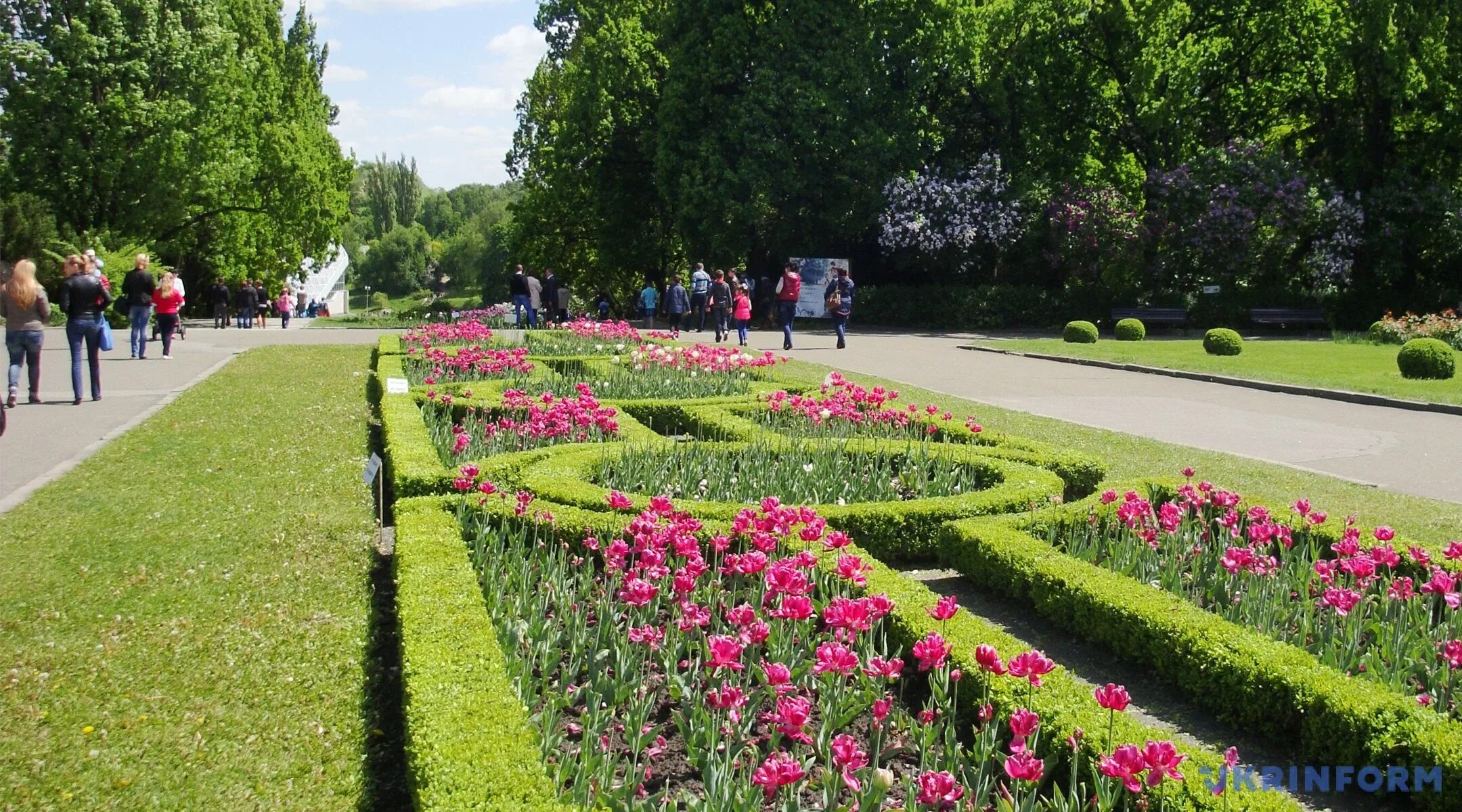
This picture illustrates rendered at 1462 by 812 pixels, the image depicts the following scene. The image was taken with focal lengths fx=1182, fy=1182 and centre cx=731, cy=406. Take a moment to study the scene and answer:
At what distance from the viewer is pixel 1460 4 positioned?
101 feet

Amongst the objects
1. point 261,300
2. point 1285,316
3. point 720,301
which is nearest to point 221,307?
point 261,300

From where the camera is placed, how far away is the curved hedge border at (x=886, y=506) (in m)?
6.44

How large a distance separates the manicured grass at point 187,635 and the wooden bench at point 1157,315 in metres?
25.3

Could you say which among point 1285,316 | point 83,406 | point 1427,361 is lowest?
point 83,406

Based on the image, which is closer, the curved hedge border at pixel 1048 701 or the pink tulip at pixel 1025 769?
the pink tulip at pixel 1025 769

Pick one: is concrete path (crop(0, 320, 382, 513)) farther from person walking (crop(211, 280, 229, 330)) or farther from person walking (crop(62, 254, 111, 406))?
person walking (crop(211, 280, 229, 330))

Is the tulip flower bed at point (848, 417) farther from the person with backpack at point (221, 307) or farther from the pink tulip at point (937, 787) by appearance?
the person with backpack at point (221, 307)

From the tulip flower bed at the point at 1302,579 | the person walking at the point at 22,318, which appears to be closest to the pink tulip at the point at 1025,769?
the tulip flower bed at the point at 1302,579

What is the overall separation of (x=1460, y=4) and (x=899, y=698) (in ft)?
112

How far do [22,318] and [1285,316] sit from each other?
95.6ft

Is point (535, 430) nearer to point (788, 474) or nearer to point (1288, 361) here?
point (788, 474)

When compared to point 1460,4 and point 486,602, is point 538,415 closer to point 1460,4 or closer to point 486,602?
point 486,602

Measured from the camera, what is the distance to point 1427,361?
56.2ft

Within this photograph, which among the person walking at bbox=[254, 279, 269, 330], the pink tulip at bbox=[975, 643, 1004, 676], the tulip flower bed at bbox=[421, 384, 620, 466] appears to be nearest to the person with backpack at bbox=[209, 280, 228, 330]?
the person walking at bbox=[254, 279, 269, 330]
